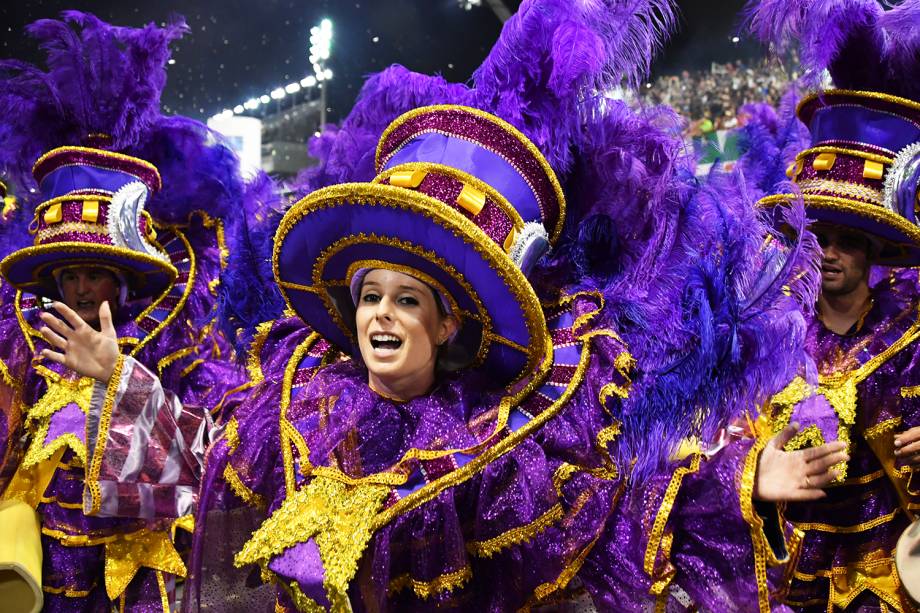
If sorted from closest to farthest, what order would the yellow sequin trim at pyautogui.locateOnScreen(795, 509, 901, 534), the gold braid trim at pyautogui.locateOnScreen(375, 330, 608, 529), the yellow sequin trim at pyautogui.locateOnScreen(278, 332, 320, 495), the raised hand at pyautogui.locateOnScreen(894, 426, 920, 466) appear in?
the gold braid trim at pyautogui.locateOnScreen(375, 330, 608, 529) → the yellow sequin trim at pyautogui.locateOnScreen(278, 332, 320, 495) → the raised hand at pyautogui.locateOnScreen(894, 426, 920, 466) → the yellow sequin trim at pyautogui.locateOnScreen(795, 509, 901, 534)

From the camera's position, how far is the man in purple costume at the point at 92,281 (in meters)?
2.82

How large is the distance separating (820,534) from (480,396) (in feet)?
5.07

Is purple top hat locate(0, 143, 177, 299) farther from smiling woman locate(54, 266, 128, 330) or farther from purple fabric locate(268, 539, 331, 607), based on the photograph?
purple fabric locate(268, 539, 331, 607)

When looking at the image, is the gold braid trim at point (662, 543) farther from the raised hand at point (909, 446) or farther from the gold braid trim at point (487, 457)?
the raised hand at point (909, 446)

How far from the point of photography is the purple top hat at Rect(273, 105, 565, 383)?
1.70 m

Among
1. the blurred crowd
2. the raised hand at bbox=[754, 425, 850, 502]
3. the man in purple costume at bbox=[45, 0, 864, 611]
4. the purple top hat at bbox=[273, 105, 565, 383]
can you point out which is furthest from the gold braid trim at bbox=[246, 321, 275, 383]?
the blurred crowd

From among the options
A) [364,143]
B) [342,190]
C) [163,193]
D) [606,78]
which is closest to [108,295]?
[163,193]

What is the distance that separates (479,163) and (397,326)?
41cm

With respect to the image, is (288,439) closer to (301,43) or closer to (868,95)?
(868,95)

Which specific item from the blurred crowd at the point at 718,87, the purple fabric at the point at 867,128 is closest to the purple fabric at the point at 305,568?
the purple fabric at the point at 867,128

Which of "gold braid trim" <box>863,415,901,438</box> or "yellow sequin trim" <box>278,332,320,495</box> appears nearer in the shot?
"yellow sequin trim" <box>278,332,320,495</box>

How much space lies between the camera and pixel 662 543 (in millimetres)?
1678

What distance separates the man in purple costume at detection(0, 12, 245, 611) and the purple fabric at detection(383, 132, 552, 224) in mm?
1383

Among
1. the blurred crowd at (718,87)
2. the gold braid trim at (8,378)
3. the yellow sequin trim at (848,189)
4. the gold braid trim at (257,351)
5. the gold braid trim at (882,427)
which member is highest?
the blurred crowd at (718,87)
